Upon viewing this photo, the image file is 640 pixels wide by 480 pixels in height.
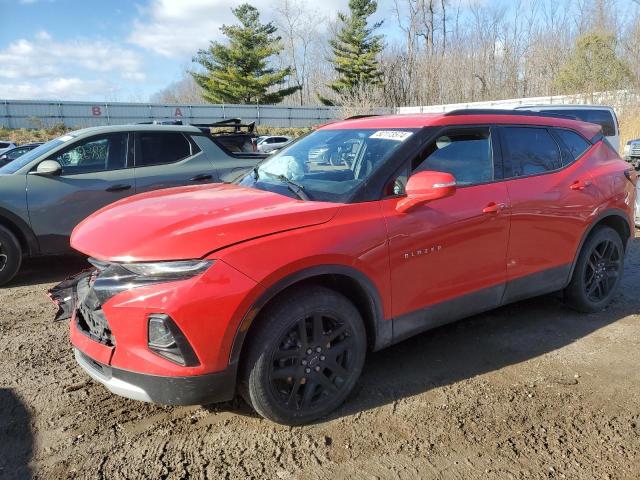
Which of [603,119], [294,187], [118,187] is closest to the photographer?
[294,187]

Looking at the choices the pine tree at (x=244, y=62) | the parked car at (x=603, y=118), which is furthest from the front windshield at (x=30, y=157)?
the pine tree at (x=244, y=62)

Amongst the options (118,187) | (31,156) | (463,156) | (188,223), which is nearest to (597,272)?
(463,156)

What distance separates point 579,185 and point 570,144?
40 cm

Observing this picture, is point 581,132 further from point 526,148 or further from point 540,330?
point 540,330

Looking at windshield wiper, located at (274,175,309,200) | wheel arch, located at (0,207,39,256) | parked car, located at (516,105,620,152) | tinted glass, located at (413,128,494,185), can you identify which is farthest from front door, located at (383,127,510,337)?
parked car, located at (516,105,620,152)

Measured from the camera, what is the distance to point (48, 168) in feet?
17.4

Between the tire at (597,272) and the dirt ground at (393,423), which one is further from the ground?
the tire at (597,272)

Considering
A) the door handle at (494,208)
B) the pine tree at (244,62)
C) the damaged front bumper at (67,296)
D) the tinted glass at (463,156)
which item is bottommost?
the damaged front bumper at (67,296)

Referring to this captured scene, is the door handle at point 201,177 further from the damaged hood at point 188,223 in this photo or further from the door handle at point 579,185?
the door handle at point 579,185

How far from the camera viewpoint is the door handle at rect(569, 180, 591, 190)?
3.98m

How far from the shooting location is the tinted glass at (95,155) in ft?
18.3

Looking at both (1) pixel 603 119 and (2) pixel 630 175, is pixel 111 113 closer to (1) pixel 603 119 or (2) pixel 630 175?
(1) pixel 603 119

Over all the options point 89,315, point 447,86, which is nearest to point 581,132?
point 89,315

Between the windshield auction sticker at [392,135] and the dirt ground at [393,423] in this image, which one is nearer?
the dirt ground at [393,423]
